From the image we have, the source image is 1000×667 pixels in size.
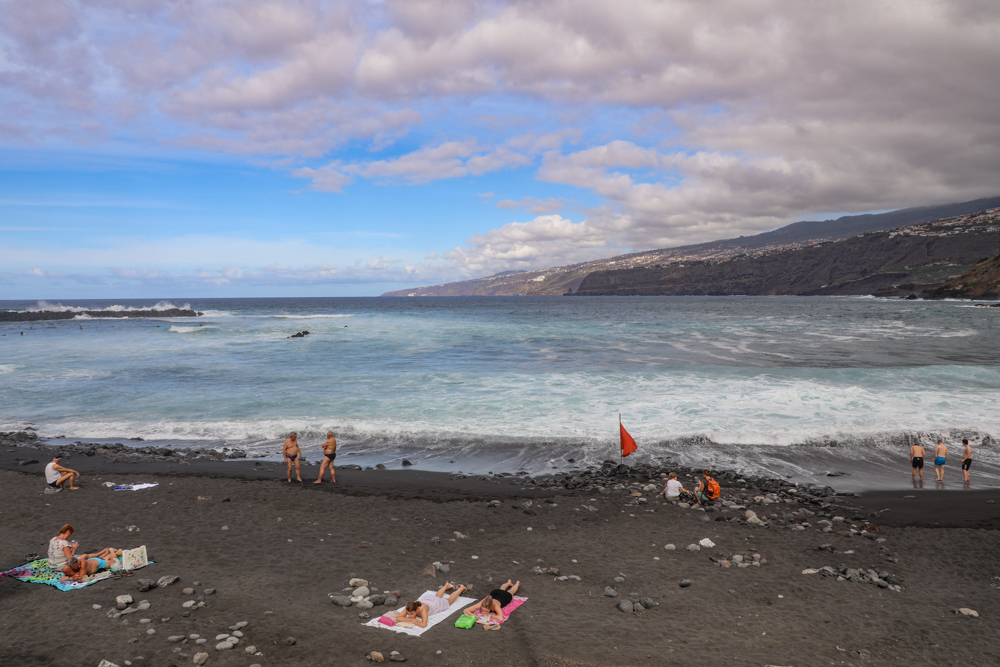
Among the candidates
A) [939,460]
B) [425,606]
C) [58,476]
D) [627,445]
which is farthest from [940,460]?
[58,476]

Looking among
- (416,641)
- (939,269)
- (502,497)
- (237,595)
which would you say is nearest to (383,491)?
(502,497)

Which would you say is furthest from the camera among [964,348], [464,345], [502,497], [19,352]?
[464,345]

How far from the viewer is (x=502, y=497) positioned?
1219 cm

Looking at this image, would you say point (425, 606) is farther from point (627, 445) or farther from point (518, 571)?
point (627, 445)

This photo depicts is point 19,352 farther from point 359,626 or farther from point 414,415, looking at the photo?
point 359,626

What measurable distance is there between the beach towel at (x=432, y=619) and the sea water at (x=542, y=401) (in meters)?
6.95

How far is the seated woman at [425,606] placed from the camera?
6948 millimetres

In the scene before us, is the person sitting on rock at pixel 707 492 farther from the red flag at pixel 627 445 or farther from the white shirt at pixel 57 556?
the white shirt at pixel 57 556

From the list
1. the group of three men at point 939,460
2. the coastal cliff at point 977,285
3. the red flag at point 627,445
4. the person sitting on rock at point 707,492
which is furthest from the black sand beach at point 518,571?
the coastal cliff at point 977,285

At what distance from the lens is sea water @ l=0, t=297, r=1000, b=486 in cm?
1631

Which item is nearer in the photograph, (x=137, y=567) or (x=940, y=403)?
(x=137, y=567)

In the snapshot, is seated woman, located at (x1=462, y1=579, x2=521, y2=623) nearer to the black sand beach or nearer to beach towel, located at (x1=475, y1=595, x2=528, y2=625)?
beach towel, located at (x1=475, y1=595, x2=528, y2=625)

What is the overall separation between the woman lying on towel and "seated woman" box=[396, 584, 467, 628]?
502cm

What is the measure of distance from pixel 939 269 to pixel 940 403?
19409 cm
